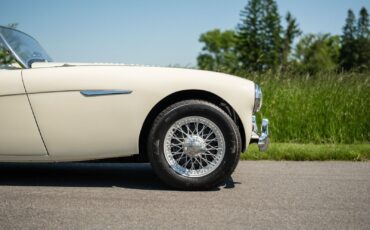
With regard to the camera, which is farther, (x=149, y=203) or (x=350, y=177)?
(x=350, y=177)

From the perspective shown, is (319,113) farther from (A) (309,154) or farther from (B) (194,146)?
(B) (194,146)

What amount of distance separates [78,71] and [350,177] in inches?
110

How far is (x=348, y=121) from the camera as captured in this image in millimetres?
7812

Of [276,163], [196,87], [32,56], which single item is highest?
[32,56]

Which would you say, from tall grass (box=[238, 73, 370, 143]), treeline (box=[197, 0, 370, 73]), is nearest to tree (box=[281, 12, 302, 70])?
treeline (box=[197, 0, 370, 73])

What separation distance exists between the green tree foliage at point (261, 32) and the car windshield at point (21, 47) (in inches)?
2646

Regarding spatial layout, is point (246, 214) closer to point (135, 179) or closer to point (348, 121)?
point (135, 179)

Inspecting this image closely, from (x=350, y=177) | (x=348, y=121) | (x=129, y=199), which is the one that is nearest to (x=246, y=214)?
(x=129, y=199)

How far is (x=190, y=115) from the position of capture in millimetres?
4012

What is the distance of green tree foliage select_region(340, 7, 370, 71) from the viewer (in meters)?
81.0

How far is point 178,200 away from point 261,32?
70772mm

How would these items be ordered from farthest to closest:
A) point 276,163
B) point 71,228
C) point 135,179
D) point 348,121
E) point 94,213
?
point 348,121, point 276,163, point 135,179, point 94,213, point 71,228

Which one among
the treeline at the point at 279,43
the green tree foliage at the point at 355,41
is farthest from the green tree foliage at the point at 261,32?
the green tree foliage at the point at 355,41

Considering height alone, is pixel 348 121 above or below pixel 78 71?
below
